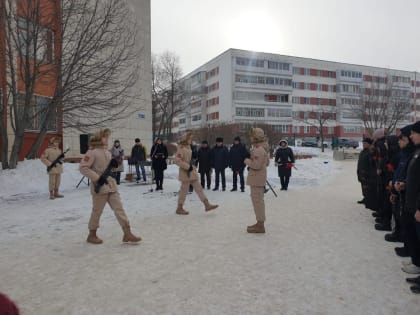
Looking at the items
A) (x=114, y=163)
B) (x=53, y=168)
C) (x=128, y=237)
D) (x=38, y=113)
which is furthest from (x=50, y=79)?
(x=128, y=237)

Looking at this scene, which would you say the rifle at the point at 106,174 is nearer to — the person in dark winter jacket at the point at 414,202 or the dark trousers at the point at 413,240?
the person in dark winter jacket at the point at 414,202

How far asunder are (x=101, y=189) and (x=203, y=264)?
6.94 ft

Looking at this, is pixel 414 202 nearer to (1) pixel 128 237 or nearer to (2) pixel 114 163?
(1) pixel 128 237

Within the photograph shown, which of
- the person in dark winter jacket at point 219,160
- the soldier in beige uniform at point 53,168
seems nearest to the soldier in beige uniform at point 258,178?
the person in dark winter jacket at point 219,160

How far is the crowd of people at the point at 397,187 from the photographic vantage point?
4.01m

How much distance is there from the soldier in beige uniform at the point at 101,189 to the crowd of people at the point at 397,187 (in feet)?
13.3

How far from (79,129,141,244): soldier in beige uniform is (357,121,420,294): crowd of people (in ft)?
13.3

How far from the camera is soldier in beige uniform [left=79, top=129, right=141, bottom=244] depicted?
5524 millimetres

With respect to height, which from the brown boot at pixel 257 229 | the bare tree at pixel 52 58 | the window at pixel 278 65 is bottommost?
the brown boot at pixel 257 229

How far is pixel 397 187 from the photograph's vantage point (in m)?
4.88

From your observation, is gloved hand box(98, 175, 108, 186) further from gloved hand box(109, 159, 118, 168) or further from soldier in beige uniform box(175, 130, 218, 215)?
soldier in beige uniform box(175, 130, 218, 215)

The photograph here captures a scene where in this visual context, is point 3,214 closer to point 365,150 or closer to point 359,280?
point 359,280

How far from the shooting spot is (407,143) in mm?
4934

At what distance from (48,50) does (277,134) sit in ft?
56.5
